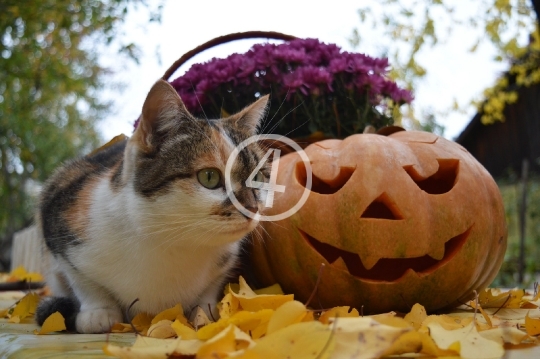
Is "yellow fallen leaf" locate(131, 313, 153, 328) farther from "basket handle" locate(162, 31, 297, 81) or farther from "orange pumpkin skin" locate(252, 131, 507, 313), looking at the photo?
"basket handle" locate(162, 31, 297, 81)

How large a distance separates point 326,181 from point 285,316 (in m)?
0.80

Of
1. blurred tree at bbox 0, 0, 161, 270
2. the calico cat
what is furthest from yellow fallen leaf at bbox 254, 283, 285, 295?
blurred tree at bbox 0, 0, 161, 270

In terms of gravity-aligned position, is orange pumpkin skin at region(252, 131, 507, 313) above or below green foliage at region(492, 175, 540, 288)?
above

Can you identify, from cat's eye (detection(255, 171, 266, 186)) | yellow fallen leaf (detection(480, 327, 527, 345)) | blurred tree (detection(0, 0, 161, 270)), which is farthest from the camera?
blurred tree (detection(0, 0, 161, 270))

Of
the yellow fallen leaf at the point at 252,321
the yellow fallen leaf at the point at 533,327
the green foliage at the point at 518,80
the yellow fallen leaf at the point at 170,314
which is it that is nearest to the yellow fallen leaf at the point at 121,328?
the yellow fallen leaf at the point at 170,314

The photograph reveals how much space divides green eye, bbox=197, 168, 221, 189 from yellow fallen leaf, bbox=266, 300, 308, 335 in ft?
1.76

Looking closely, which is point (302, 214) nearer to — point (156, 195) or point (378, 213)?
point (378, 213)

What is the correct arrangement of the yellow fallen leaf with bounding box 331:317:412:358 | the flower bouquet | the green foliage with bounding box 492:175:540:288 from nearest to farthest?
the yellow fallen leaf with bounding box 331:317:412:358 → the flower bouquet → the green foliage with bounding box 492:175:540:288

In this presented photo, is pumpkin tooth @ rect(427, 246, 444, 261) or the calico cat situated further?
pumpkin tooth @ rect(427, 246, 444, 261)

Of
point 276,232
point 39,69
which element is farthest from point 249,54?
point 39,69

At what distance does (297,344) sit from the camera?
1.00 metres

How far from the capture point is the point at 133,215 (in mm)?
1586

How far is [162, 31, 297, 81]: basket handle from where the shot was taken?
223cm

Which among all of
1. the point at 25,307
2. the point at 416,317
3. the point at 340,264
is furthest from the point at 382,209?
the point at 25,307
